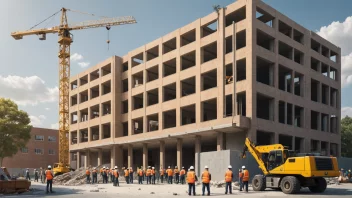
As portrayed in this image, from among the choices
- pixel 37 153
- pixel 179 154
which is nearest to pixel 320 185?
pixel 179 154

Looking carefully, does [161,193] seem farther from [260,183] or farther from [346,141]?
[346,141]

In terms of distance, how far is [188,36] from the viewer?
52.6 metres

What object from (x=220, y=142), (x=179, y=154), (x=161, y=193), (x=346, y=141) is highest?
(x=220, y=142)

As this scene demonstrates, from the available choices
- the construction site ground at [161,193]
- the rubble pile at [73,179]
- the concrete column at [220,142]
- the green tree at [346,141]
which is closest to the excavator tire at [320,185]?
the construction site ground at [161,193]

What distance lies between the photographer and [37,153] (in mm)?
89250

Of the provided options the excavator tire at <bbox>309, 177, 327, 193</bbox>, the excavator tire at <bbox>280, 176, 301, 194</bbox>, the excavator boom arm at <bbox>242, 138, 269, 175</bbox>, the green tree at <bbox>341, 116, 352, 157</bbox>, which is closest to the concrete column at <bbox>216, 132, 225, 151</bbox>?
the excavator boom arm at <bbox>242, 138, 269, 175</bbox>

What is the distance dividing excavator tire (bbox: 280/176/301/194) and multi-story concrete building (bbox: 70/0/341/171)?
16.1 m

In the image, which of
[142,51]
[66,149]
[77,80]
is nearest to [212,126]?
[142,51]

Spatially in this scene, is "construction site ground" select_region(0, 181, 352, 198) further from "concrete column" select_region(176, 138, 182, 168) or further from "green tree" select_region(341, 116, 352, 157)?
"green tree" select_region(341, 116, 352, 157)

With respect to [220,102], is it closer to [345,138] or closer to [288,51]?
[288,51]

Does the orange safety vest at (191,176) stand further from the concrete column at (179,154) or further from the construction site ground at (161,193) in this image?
the concrete column at (179,154)

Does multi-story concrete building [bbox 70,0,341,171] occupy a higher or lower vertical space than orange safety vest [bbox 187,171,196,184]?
higher

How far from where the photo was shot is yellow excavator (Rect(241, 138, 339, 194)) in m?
24.4

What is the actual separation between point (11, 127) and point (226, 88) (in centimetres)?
Answer: 3275
